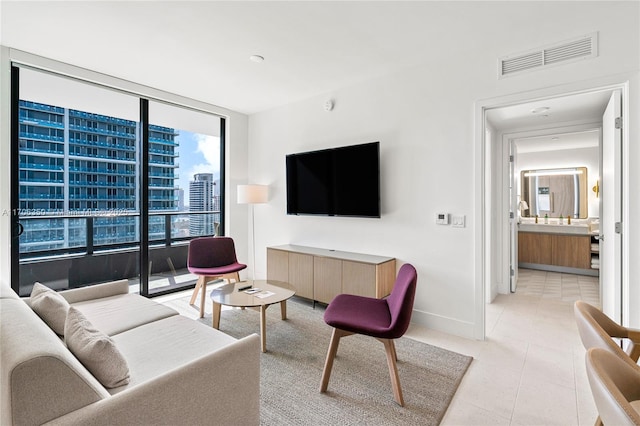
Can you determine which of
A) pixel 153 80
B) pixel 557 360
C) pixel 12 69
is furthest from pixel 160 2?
pixel 557 360

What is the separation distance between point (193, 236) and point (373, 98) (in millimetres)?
3254

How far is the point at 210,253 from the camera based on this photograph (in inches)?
153

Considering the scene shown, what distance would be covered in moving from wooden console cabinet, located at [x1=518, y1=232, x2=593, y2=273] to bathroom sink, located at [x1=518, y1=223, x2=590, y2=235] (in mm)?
71

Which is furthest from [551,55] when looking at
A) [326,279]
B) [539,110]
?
[326,279]

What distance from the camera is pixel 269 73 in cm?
333

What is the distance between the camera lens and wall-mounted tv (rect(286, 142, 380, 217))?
11.1 ft

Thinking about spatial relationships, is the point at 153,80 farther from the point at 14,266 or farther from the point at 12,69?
the point at 14,266

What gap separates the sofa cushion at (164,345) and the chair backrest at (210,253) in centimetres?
166

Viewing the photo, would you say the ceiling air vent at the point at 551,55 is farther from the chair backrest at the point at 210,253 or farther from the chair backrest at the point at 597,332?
the chair backrest at the point at 210,253

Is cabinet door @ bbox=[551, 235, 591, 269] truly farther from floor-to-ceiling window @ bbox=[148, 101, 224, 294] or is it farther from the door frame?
floor-to-ceiling window @ bbox=[148, 101, 224, 294]

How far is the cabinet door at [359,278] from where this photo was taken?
308 centimetres

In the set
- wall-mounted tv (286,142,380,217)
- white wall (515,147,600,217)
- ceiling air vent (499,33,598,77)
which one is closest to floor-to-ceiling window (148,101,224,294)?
wall-mounted tv (286,142,380,217)

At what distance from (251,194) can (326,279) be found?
1659 mm

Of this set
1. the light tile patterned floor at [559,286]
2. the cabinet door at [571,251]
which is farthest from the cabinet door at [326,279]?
the cabinet door at [571,251]
